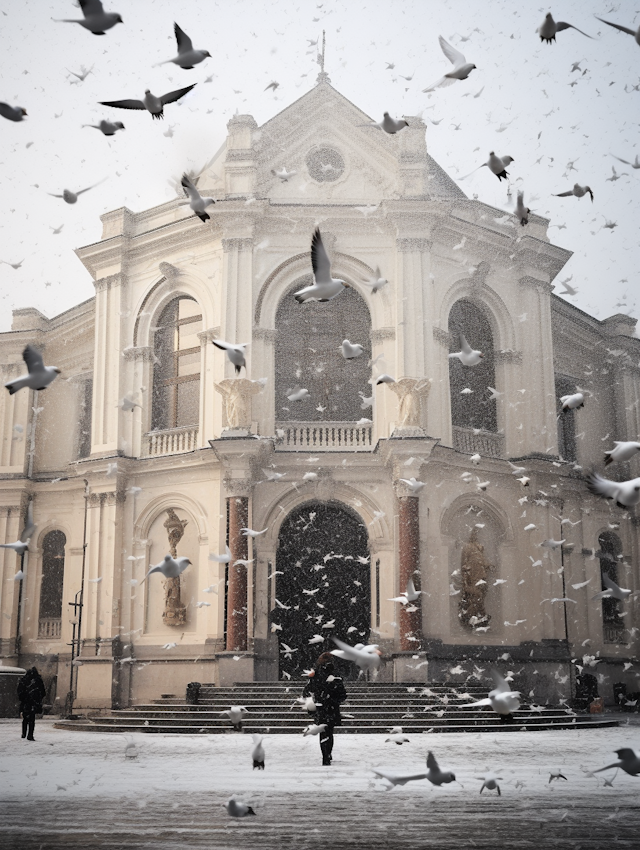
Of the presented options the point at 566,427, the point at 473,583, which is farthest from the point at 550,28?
the point at 566,427

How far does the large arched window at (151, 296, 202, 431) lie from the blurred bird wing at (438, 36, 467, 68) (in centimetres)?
1710

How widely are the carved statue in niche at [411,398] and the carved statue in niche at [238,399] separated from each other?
3.41m

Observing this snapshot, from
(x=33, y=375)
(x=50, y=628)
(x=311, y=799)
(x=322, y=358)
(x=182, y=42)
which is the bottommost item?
(x=311, y=799)

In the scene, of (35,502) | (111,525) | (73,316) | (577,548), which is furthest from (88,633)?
(577,548)

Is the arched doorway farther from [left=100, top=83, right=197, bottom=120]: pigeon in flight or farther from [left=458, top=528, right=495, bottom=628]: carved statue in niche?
[left=100, top=83, right=197, bottom=120]: pigeon in flight

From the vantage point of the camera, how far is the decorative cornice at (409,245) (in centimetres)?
2588

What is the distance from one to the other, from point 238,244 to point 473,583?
1042 cm

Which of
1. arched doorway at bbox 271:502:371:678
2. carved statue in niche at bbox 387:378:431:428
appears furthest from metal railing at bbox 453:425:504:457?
arched doorway at bbox 271:502:371:678

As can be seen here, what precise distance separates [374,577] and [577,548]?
673 cm

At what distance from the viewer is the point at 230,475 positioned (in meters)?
24.1

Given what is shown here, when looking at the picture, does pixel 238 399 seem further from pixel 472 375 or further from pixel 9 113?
pixel 9 113

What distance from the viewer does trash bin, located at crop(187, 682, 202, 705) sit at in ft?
69.2

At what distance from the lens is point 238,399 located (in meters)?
24.2

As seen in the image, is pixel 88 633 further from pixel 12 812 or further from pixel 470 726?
pixel 12 812
